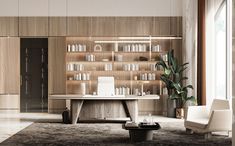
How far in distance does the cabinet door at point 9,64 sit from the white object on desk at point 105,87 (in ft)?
12.7

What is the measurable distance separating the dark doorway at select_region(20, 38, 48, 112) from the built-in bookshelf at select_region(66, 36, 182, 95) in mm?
788

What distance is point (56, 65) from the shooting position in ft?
46.9

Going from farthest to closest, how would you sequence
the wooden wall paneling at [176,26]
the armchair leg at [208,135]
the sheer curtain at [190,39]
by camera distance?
the wooden wall paneling at [176,26], the sheer curtain at [190,39], the armchair leg at [208,135]

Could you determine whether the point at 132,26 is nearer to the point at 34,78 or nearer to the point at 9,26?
the point at 34,78

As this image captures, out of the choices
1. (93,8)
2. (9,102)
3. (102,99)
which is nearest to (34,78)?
(9,102)

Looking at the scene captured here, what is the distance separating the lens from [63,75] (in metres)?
14.3

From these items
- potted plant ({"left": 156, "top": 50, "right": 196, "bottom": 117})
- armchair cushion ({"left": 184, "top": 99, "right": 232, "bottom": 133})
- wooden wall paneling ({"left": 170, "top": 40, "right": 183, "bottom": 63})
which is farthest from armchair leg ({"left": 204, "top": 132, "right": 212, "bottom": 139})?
wooden wall paneling ({"left": 170, "top": 40, "right": 183, "bottom": 63})

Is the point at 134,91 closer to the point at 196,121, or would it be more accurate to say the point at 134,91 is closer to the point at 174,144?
the point at 196,121

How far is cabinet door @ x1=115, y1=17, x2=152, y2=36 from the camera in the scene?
1420cm

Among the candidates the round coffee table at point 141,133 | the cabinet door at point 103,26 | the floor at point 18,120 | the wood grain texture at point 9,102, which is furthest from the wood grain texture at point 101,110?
the wood grain texture at point 9,102

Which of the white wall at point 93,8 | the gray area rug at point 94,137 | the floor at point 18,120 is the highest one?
the white wall at point 93,8

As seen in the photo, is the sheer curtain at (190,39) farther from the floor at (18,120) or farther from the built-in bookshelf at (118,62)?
the floor at (18,120)

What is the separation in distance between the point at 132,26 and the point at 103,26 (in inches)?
35.9

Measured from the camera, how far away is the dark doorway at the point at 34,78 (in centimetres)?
1441
